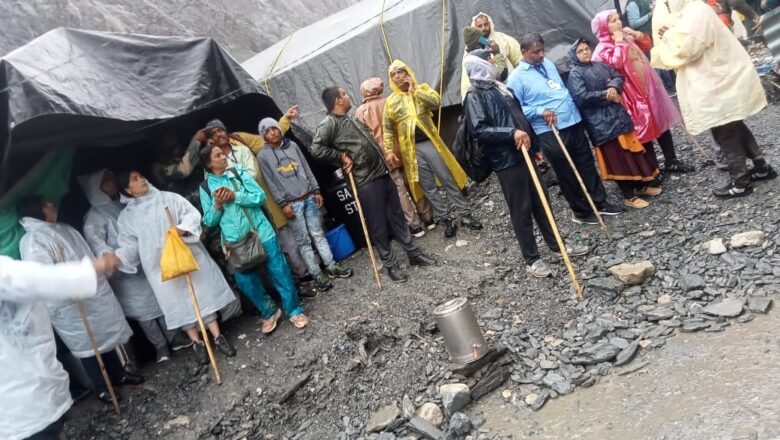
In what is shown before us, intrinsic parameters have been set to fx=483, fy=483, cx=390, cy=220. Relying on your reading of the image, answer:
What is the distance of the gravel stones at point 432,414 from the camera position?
306cm

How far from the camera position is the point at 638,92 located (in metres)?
4.95

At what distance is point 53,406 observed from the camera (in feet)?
9.50

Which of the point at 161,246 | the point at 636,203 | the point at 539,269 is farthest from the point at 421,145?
the point at 161,246

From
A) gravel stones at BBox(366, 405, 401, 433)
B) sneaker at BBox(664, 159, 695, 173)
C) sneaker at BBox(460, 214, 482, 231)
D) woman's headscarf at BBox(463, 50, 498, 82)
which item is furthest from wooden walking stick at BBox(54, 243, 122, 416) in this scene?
sneaker at BBox(664, 159, 695, 173)

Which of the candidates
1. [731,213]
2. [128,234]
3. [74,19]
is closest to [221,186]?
[128,234]

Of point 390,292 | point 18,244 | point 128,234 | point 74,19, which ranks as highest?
point 74,19

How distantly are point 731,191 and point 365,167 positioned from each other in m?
3.39

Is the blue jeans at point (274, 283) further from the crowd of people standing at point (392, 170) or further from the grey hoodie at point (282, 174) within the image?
the grey hoodie at point (282, 174)

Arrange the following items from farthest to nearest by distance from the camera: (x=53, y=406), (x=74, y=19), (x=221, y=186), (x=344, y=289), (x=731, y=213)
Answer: (x=74, y=19) < (x=344, y=289) < (x=221, y=186) < (x=731, y=213) < (x=53, y=406)

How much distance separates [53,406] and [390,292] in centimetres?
288

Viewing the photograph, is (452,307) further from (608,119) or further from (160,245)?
(160,245)

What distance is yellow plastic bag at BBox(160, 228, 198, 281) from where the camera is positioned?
427 centimetres

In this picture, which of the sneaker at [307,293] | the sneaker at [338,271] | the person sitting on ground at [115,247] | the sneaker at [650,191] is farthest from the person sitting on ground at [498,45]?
the person sitting on ground at [115,247]

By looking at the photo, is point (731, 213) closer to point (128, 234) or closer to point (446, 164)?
point (446, 164)
